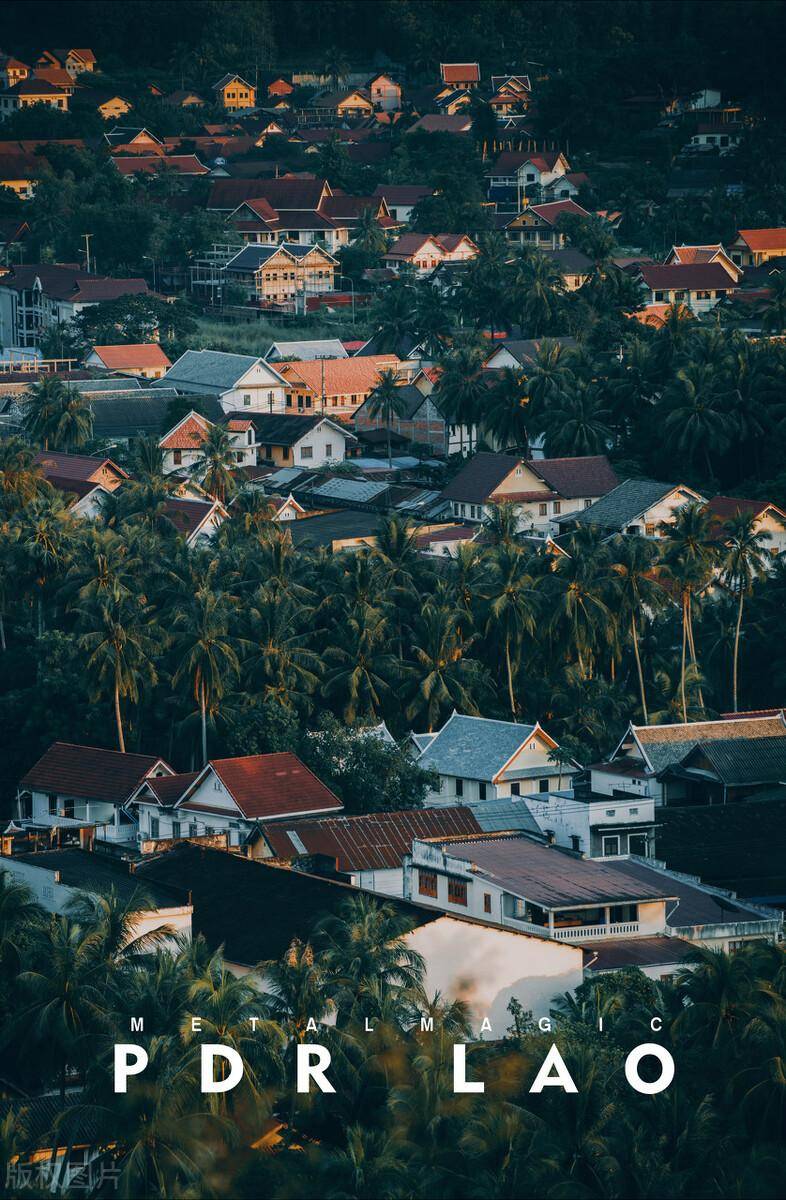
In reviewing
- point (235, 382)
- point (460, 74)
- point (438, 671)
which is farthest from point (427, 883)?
point (460, 74)

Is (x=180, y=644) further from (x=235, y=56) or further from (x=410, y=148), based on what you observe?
(x=235, y=56)

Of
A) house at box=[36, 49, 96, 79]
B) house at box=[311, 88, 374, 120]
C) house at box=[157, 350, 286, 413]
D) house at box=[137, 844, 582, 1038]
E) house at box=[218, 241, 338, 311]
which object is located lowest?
house at box=[137, 844, 582, 1038]

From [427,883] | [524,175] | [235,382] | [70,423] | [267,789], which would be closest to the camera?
[427,883]

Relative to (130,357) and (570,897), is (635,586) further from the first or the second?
(130,357)

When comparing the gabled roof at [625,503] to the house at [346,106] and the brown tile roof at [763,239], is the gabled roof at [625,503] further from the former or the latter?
the house at [346,106]

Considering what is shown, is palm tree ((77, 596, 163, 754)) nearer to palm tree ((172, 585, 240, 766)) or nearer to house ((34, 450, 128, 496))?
→ palm tree ((172, 585, 240, 766))

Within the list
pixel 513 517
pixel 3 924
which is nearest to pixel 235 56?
pixel 513 517

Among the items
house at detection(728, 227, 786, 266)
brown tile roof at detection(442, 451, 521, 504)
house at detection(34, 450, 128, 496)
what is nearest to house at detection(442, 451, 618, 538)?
brown tile roof at detection(442, 451, 521, 504)
